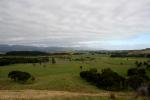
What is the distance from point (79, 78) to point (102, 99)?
6671cm

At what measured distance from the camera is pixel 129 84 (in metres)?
83.4

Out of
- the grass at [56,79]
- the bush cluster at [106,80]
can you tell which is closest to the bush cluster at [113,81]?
the bush cluster at [106,80]

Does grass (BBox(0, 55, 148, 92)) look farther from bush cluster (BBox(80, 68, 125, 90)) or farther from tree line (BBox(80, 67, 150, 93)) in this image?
tree line (BBox(80, 67, 150, 93))

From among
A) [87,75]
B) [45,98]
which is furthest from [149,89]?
[87,75]

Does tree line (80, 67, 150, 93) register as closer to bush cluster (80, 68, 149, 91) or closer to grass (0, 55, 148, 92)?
bush cluster (80, 68, 149, 91)

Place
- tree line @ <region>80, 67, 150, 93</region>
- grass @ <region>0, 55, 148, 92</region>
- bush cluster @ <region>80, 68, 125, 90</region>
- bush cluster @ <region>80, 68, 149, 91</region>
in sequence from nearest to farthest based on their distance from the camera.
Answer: grass @ <region>0, 55, 148, 92</region> < tree line @ <region>80, 67, 150, 93</region> < bush cluster @ <region>80, 68, 149, 91</region> < bush cluster @ <region>80, 68, 125, 90</region>

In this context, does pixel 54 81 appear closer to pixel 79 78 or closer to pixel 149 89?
pixel 79 78

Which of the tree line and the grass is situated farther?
the tree line

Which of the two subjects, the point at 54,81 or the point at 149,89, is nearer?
the point at 149,89

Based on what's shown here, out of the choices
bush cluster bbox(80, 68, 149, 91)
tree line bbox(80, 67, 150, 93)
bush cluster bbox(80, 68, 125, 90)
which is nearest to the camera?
tree line bbox(80, 67, 150, 93)

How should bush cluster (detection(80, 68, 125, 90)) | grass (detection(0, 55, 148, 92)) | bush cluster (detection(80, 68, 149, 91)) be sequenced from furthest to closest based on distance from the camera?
bush cluster (detection(80, 68, 125, 90))
bush cluster (detection(80, 68, 149, 91))
grass (detection(0, 55, 148, 92))

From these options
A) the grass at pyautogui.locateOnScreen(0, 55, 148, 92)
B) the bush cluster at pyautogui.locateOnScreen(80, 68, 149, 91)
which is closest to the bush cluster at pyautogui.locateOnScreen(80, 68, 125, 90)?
the bush cluster at pyautogui.locateOnScreen(80, 68, 149, 91)

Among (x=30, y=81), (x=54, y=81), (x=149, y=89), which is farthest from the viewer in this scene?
(x=30, y=81)

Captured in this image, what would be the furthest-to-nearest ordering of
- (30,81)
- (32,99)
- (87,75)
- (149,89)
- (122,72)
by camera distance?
(122,72) < (87,75) < (30,81) < (149,89) < (32,99)
